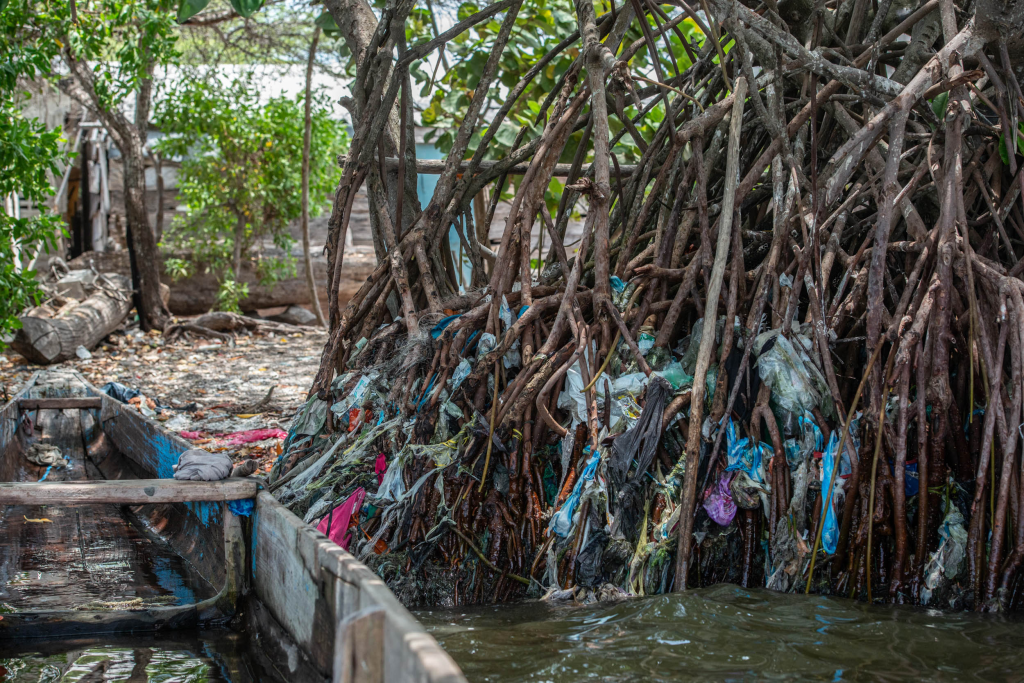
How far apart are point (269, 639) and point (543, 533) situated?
1.04m

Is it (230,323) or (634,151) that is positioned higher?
(634,151)

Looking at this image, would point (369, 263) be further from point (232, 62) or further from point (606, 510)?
point (606, 510)

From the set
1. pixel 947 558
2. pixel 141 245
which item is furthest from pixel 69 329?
pixel 947 558

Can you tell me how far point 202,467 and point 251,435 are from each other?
253cm

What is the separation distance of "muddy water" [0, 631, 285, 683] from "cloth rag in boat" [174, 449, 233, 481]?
513mm

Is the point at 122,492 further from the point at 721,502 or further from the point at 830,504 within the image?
the point at 830,504

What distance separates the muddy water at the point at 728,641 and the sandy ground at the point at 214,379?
7.92ft

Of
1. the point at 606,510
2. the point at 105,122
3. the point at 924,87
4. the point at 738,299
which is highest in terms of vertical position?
the point at 105,122

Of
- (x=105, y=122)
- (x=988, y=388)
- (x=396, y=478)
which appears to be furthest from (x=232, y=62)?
(x=988, y=388)

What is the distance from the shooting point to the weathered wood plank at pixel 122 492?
108 inches

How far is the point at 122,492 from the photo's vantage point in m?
2.78

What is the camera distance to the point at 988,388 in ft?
9.50

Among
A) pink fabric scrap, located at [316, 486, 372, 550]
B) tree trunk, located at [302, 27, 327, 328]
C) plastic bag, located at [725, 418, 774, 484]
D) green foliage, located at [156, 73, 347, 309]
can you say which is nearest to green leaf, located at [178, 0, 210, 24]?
pink fabric scrap, located at [316, 486, 372, 550]

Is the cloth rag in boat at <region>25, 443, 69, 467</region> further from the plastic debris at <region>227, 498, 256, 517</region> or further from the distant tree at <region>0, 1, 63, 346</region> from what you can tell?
the plastic debris at <region>227, 498, 256, 517</region>
